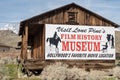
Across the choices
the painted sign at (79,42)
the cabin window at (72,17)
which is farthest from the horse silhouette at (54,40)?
the cabin window at (72,17)

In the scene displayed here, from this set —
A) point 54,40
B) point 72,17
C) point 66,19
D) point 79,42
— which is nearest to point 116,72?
point 79,42

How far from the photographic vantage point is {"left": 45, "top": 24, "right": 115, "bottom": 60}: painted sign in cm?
3009

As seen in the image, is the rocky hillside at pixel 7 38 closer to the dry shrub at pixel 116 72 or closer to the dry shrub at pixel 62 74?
the dry shrub at pixel 116 72

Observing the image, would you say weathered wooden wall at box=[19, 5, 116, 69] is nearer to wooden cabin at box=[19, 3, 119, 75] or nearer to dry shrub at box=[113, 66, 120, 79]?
wooden cabin at box=[19, 3, 119, 75]

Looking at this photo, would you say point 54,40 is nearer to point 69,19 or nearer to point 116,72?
point 69,19

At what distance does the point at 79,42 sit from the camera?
30859mm

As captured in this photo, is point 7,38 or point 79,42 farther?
point 7,38

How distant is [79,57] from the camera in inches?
1216

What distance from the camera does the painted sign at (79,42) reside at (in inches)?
1185

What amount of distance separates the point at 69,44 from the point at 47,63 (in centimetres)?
248

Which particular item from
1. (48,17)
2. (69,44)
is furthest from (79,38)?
(48,17)

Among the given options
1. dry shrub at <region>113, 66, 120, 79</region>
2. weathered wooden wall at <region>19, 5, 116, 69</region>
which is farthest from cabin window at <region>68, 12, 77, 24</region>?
dry shrub at <region>113, 66, 120, 79</region>

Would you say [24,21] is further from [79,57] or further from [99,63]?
[99,63]

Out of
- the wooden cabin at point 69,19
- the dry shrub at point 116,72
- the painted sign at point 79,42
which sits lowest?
the dry shrub at point 116,72
